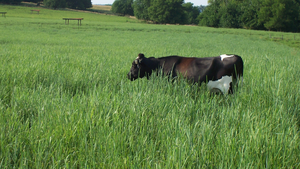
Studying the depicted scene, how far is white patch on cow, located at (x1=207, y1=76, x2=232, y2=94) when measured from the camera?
3.91 m

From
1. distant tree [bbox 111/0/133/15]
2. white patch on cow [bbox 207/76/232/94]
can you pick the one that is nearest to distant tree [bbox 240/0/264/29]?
distant tree [bbox 111/0/133/15]

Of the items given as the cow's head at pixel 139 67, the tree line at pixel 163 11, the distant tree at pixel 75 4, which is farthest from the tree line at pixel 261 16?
the cow's head at pixel 139 67

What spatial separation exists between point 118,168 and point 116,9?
431 ft

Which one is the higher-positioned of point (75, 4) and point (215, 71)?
point (75, 4)

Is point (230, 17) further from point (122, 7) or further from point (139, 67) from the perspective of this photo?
point (139, 67)

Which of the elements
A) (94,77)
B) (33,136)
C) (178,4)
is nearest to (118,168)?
(33,136)

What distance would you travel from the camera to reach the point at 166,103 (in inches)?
106

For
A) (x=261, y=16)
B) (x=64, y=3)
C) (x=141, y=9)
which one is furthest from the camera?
(x=64, y=3)

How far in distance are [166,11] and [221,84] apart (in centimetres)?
9180

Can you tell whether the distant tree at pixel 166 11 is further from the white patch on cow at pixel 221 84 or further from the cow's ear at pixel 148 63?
the white patch on cow at pixel 221 84

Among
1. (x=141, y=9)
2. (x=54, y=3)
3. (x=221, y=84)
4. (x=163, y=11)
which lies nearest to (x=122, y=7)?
(x=141, y=9)

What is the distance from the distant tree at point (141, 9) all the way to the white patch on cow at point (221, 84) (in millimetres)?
95593

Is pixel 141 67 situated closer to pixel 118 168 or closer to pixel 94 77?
pixel 94 77

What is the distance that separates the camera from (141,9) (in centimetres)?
10162
